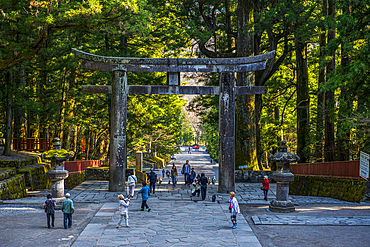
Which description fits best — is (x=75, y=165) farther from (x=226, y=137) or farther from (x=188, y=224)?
(x=188, y=224)

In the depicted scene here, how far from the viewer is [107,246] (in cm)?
873

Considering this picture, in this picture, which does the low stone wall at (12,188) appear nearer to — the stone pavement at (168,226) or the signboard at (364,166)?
the stone pavement at (168,226)

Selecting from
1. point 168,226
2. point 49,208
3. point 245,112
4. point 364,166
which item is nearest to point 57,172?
point 49,208

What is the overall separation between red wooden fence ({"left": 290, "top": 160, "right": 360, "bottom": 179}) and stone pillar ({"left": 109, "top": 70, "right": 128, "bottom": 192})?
35.0 feet

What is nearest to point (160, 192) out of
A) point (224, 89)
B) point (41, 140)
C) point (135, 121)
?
point (224, 89)

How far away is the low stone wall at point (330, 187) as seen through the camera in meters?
15.0

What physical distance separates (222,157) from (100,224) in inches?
286

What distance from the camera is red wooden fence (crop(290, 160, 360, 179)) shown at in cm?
1562

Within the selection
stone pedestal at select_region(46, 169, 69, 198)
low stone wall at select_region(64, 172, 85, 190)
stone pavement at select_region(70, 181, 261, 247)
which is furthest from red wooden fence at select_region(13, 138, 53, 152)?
stone pedestal at select_region(46, 169, 69, 198)

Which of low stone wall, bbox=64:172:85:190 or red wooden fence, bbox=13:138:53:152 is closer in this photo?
→ low stone wall, bbox=64:172:85:190

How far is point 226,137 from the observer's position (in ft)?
54.2

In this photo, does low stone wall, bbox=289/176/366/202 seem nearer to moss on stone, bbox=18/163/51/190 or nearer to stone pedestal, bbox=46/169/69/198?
stone pedestal, bbox=46/169/69/198

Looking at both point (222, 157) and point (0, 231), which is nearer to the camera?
point (0, 231)

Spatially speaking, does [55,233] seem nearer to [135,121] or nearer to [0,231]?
[0,231]
